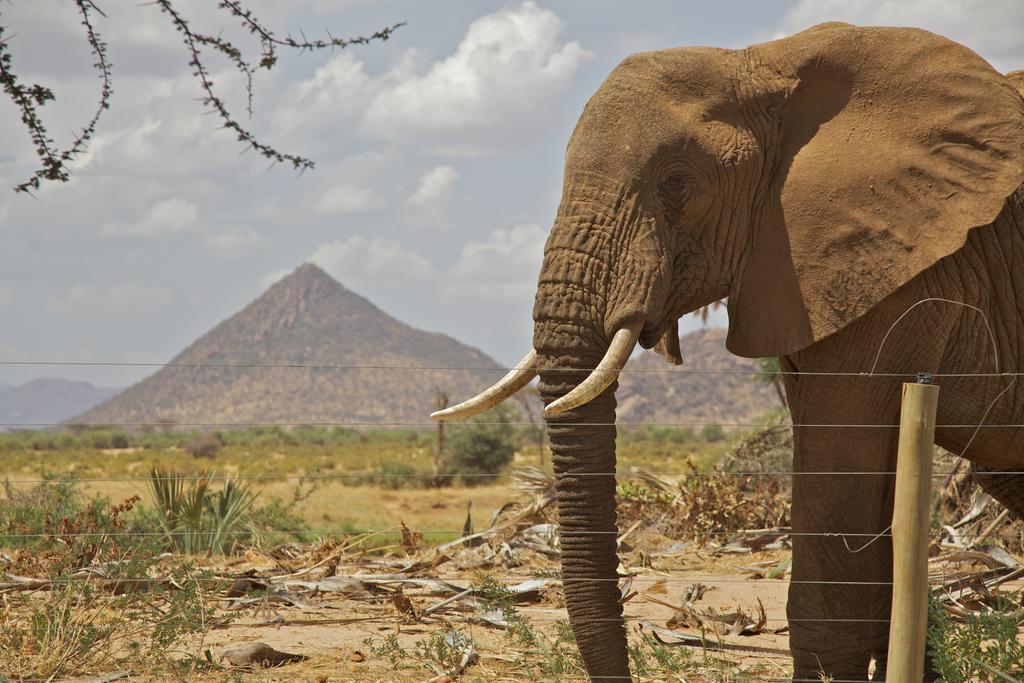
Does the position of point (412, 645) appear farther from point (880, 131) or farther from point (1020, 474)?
point (880, 131)

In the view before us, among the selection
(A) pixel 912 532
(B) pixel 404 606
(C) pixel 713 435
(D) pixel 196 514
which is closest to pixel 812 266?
(A) pixel 912 532

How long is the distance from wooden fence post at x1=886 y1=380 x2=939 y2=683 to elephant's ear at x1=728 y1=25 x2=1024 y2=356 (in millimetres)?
853

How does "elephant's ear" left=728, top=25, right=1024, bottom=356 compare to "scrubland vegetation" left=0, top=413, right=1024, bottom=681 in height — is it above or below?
above

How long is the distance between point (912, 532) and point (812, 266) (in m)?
1.34

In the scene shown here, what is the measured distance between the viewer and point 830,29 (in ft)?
17.1

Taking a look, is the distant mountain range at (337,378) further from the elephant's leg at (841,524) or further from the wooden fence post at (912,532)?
the wooden fence post at (912,532)

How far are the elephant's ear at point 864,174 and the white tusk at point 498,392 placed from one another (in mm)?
890

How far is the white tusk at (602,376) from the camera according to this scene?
4648 millimetres

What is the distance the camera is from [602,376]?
468 cm

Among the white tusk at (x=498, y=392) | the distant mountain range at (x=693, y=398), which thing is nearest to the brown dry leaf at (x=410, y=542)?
the white tusk at (x=498, y=392)

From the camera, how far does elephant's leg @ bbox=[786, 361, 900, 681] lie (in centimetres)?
480

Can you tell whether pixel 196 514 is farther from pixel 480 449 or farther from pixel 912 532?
pixel 480 449

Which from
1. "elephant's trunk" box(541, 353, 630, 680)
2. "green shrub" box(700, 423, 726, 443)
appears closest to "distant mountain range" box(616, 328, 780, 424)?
"green shrub" box(700, 423, 726, 443)

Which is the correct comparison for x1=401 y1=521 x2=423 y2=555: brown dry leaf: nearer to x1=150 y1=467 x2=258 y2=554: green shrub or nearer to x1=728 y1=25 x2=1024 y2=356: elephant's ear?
x1=150 y1=467 x2=258 y2=554: green shrub
